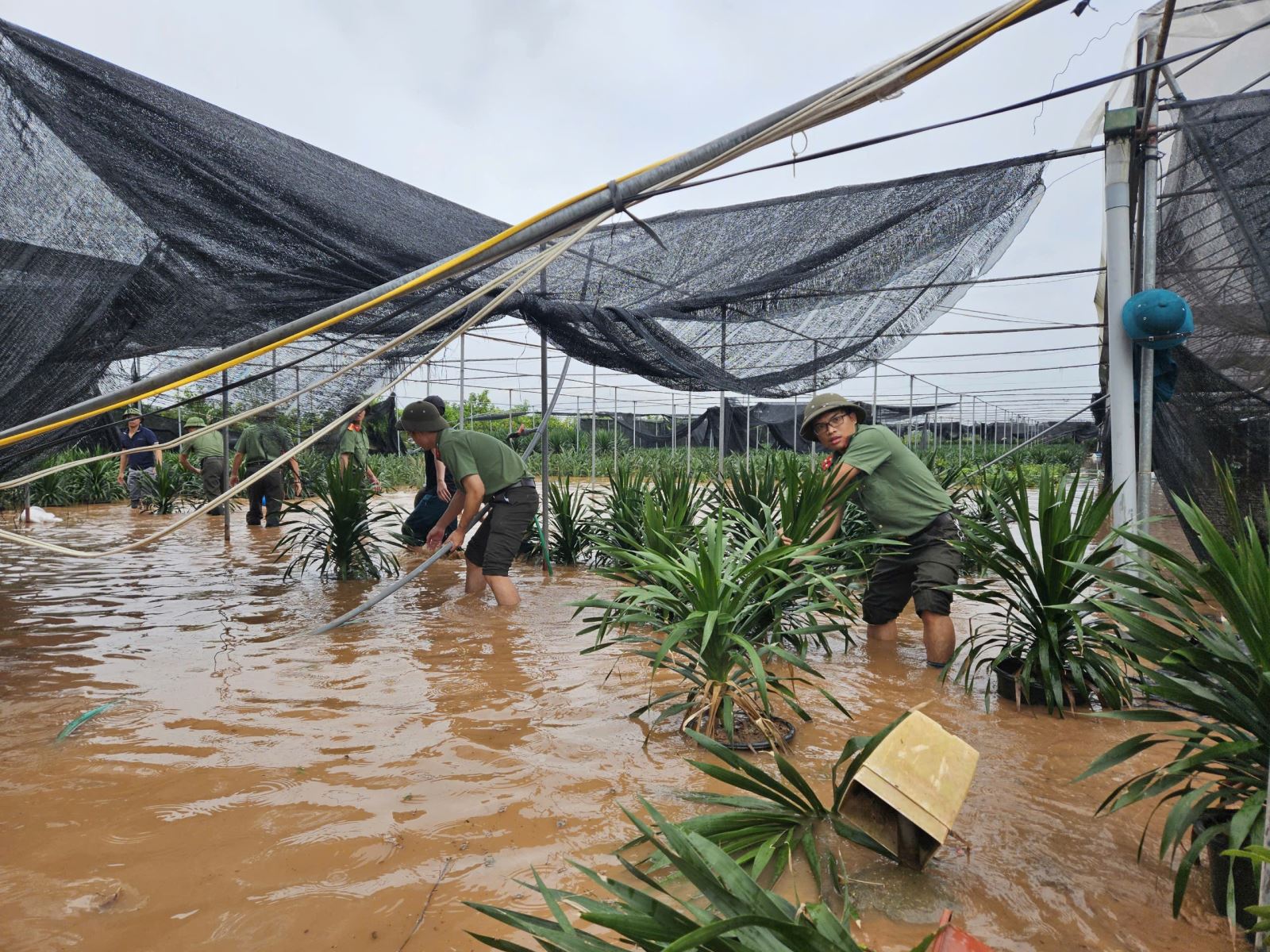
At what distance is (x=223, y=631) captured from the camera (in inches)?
162

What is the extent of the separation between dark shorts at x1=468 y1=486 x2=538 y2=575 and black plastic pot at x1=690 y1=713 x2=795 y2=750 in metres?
2.19

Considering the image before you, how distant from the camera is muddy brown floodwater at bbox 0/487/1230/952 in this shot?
5.55ft

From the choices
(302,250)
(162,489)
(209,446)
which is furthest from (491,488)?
(162,489)

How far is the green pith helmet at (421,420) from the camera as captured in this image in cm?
455

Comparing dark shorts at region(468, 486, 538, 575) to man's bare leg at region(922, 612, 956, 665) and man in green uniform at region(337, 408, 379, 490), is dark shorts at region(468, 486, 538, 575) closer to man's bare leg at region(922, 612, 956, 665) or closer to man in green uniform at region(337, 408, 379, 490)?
man in green uniform at region(337, 408, 379, 490)

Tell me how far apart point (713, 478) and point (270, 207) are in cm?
329

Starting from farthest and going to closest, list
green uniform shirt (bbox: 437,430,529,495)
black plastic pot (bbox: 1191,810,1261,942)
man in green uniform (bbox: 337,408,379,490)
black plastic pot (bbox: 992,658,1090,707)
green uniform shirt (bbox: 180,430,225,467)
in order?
green uniform shirt (bbox: 180,430,225,467) → man in green uniform (bbox: 337,408,379,490) → green uniform shirt (bbox: 437,430,529,495) → black plastic pot (bbox: 992,658,1090,707) → black plastic pot (bbox: 1191,810,1261,942)

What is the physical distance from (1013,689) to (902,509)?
36.4 inches

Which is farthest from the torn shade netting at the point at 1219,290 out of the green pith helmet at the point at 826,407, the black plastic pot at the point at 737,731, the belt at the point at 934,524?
the black plastic pot at the point at 737,731

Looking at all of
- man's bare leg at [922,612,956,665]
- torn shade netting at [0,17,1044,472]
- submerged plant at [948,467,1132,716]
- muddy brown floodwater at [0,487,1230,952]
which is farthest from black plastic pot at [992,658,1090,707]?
torn shade netting at [0,17,1044,472]

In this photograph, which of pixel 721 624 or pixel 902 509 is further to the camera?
pixel 902 509

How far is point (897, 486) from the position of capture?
3.71m

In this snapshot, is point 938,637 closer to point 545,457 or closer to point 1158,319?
point 1158,319

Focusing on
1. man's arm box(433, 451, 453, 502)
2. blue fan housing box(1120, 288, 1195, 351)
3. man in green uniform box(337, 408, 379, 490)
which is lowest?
man's arm box(433, 451, 453, 502)
